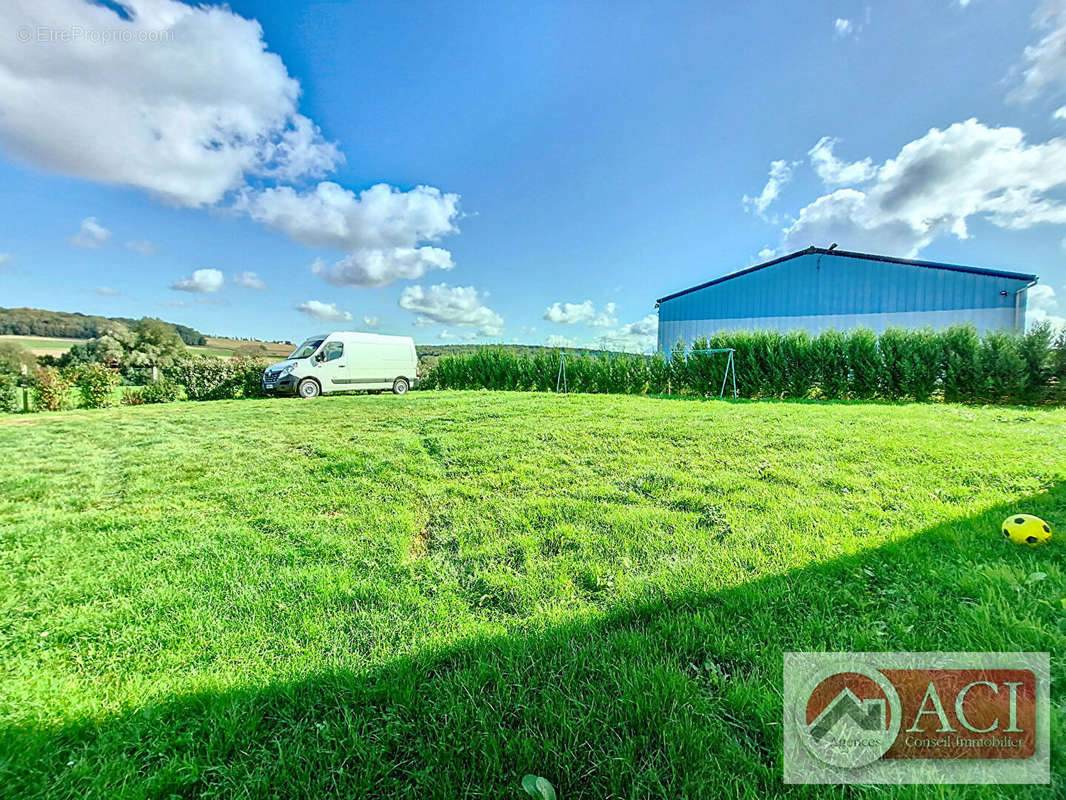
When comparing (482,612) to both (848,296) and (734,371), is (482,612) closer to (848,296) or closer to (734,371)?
(734,371)

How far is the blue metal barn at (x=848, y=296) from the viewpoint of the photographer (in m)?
13.5

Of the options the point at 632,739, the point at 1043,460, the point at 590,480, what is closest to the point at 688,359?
the point at 1043,460

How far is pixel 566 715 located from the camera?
1354 millimetres

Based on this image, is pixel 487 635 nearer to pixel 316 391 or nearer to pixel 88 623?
pixel 88 623

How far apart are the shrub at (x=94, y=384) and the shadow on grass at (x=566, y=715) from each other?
1395 centimetres

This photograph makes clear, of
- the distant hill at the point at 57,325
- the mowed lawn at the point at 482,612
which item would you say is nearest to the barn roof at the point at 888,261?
the mowed lawn at the point at 482,612

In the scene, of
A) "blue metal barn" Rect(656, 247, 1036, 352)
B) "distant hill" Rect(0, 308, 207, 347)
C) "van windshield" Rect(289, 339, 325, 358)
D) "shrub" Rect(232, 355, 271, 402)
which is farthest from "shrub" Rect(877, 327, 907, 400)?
"distant hill" Rect(0, 308, 207, 347)

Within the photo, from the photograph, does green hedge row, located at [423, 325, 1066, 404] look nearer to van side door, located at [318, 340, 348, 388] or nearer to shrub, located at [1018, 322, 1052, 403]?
shrub, located at [1018, 322, 1052, 403]

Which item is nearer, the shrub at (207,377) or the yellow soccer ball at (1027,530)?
the yellow soccer ball at (1027,530)

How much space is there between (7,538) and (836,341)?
15.4 meters

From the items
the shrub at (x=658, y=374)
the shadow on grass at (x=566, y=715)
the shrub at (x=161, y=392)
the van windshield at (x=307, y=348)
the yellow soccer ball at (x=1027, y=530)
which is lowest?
the shadow on grass at (x=566, y=715)

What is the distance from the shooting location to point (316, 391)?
43.4 ft

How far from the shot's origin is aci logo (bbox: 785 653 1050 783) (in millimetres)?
1163

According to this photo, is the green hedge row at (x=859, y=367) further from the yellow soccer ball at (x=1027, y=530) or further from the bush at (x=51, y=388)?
the bush at (x=51, y=388)
